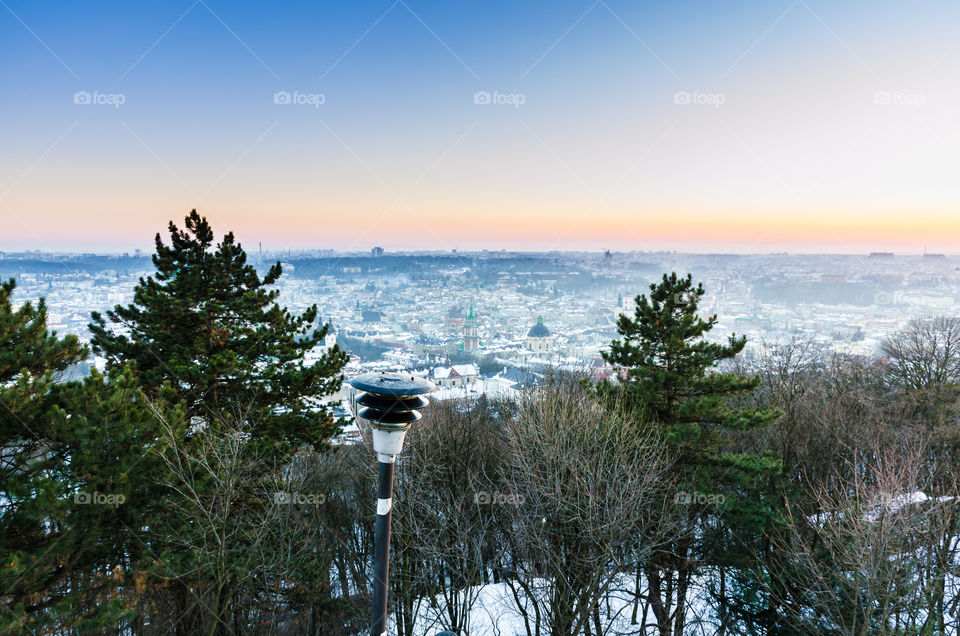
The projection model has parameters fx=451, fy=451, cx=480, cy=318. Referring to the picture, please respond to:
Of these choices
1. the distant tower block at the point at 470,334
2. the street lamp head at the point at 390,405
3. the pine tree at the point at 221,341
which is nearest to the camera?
the street lamp head at the point at 390,405

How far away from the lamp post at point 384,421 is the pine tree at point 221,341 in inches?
244

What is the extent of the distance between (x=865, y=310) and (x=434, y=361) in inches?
1886

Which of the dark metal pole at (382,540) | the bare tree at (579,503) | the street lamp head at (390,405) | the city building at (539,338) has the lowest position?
the city building at (539,338)

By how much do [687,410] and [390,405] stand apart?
862 centimetres

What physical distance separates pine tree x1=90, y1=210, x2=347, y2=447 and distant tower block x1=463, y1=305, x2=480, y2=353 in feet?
190

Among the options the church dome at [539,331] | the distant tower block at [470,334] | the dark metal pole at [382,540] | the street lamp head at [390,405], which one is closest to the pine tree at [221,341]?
the dark metal pole at [382,540]

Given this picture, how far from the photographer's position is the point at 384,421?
10.7 ft

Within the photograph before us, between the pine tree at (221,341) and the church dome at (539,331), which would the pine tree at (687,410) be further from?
the church dome at (539,331)

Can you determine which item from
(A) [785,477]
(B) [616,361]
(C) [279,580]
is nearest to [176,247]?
(C) [279,580]

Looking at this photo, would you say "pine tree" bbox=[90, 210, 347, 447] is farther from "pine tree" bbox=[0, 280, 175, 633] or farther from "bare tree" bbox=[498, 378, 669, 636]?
"bare tree" bbox=[498, 378, 669, 636]

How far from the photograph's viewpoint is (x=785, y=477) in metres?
12.8

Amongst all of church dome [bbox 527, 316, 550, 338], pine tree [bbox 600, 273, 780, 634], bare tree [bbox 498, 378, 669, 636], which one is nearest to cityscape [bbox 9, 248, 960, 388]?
church dome [bbox 527, 316, 550, 338]

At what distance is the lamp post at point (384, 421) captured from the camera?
10.6 ft

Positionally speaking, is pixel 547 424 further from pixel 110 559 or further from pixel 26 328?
pixel 26 328
